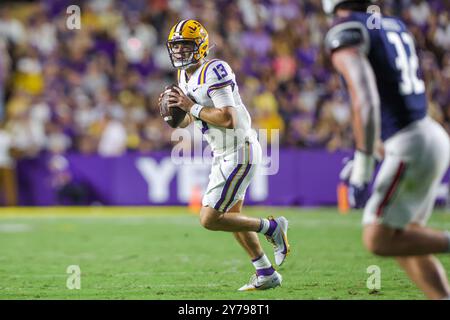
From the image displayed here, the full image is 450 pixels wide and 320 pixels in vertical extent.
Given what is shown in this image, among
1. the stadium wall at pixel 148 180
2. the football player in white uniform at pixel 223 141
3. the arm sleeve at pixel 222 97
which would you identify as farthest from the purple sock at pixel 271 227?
the stadium wall at pixel 148 180

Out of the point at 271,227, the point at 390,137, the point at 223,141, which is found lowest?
the point at 271,227

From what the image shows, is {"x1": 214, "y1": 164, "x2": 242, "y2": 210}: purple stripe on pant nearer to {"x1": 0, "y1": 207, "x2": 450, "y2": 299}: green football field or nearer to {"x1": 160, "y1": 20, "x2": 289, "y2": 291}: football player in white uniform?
{"x1": 160, "y1": 20, "x2": 289, "y2": 291}: football player in white uniform

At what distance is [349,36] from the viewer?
436 cm

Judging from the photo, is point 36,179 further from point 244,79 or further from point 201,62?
point 201,62

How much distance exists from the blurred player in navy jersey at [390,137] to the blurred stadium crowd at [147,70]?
9826 mm

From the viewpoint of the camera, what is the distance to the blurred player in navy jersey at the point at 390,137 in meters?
4.32

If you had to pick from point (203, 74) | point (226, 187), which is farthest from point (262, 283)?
point (203, 74)

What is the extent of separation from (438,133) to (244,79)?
10925 millimetres

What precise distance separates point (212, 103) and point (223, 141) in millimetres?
308

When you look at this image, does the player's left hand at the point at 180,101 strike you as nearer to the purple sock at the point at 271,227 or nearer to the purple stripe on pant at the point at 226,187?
the purple stripe on pant at the point at 226,187

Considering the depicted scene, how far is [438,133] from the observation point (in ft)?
14.7

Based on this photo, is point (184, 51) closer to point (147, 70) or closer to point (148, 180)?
point (148, 180)

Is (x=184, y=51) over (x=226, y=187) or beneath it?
over
